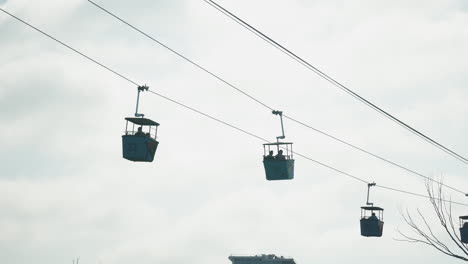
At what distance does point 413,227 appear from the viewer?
25578 millimetres

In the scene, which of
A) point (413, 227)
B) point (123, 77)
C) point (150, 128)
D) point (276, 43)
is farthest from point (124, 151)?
point (413, 227)

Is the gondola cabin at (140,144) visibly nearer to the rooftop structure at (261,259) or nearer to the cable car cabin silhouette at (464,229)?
the cable car cabin silhouette at (464,229)

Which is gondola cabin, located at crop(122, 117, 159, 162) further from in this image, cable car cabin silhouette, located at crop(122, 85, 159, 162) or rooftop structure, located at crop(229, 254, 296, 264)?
rooftop structure, located at crop(229, 254, 296, 264)

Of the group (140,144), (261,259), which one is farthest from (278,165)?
(261,259)

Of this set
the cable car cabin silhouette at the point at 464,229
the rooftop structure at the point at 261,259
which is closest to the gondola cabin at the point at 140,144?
the cable car cabin silhouette at the point at 464,229

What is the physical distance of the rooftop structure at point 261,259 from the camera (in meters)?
111

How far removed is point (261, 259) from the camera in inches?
4446

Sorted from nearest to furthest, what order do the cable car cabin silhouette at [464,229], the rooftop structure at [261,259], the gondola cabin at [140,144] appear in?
the gondola cabin at [140,144], the cable car cabin silhouette at [464,229], the rooftop structure at [261,259]

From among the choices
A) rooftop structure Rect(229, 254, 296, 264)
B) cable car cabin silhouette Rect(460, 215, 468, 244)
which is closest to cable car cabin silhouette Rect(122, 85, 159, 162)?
cable car cabin silhouette Rect(460, 215, 468, 244)

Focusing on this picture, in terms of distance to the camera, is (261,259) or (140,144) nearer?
(140,144)

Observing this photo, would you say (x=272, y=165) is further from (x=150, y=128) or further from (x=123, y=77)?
(x=123, y=77)

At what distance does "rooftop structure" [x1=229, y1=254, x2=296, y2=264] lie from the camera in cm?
11094

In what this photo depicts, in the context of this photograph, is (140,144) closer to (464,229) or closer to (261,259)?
(464,229)

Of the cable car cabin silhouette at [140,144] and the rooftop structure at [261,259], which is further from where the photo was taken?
the rooftop structure at [261,259]
